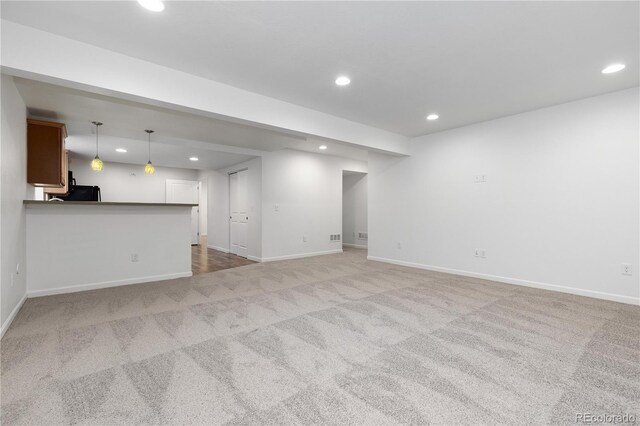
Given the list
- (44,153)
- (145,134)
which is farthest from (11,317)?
(145,134)

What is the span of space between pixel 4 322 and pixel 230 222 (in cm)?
528

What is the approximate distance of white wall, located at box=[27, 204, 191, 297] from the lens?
374 cm

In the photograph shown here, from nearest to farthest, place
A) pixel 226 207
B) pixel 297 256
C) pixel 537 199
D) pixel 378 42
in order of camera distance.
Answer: pixel 378 42 < pixel 537 199 < pixel 297 256 < pixel 226 207

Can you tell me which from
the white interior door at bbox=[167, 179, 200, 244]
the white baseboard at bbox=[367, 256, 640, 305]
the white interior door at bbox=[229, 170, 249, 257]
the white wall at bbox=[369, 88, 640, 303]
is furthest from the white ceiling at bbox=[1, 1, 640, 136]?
the white interior door at bbox=[167, 179, 200, 244]

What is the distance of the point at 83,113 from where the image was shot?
3.96 metres

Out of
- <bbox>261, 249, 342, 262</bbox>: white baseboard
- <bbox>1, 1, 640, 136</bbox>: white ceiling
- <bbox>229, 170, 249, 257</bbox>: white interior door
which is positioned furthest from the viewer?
<bbox>229, 170, 249, 257</bbox>: white interior door

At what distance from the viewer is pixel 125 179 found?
8.43 meters

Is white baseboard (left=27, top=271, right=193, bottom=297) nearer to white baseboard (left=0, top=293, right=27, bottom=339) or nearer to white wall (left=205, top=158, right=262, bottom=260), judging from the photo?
white baseboard (left=0, top=293, right=27, bottom=339)

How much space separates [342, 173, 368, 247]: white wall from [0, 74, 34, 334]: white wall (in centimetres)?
709

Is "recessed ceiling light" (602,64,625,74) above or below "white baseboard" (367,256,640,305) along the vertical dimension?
above

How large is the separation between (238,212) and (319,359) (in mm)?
5774

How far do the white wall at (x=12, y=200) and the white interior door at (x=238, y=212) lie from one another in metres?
3.96

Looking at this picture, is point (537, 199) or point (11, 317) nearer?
point (11, 317)

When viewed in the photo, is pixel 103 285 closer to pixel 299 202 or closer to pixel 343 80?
pixel 299 202
